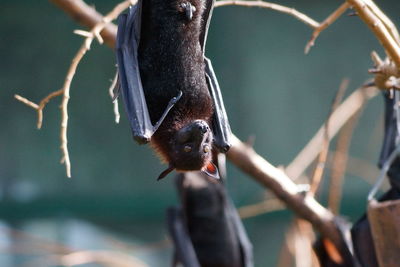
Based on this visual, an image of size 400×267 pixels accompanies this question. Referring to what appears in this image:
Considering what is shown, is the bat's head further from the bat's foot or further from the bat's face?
the bat's foot

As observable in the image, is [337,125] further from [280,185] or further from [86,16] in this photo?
[86,16]

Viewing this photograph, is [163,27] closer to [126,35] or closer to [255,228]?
[126,35]

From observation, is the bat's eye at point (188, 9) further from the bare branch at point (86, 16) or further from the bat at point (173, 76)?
the bare branch at point (86, 16)

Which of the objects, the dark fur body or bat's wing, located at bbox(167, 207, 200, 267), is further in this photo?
bat's wing, located at bbox(167, 207, 200, 267)

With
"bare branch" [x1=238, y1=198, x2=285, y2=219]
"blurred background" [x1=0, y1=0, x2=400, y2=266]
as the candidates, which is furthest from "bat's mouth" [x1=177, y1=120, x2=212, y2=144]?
"blurred background" [x1=0, y1=0, x2=400, y2=266]

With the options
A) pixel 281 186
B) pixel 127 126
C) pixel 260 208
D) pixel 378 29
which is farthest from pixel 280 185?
pixel 127 126

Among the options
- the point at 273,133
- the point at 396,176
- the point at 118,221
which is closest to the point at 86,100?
the point at 118,221

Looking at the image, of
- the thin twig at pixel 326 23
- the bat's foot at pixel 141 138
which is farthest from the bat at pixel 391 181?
the bat's foot at pixel 141 138
